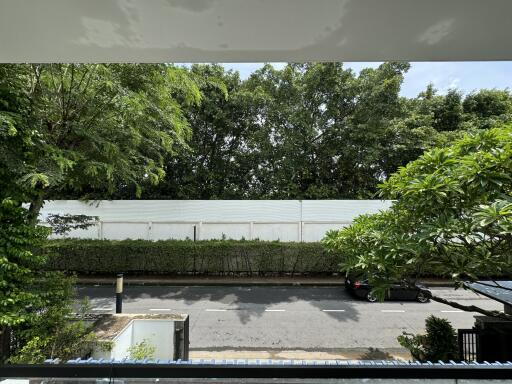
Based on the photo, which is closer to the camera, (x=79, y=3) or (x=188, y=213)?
(x=79, y=3)

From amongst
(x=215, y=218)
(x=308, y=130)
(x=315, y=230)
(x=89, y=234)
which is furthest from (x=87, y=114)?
(x=308, y=130)

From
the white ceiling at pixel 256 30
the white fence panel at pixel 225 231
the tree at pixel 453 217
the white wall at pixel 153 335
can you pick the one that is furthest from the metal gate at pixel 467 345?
the white fence panel at pixel 225 231

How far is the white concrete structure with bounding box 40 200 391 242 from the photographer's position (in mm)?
14523

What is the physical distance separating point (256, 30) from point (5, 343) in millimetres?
5907

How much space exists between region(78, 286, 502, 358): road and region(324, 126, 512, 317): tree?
12.2 feet

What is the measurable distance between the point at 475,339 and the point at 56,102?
8.87 m

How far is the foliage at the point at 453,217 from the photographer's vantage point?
3.28m

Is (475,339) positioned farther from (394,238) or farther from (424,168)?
(424,168)

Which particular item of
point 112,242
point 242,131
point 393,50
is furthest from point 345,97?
point 393,50

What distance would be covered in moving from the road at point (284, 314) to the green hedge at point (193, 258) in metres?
1.49

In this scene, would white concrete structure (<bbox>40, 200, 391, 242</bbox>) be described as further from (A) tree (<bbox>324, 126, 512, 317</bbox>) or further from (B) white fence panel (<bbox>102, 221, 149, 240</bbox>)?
(A) tree (<bbox>324, 126, 512, 317</bbox>)

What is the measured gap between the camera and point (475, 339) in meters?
5.18

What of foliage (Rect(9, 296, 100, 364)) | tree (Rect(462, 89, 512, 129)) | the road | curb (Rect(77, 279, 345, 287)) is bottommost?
the road

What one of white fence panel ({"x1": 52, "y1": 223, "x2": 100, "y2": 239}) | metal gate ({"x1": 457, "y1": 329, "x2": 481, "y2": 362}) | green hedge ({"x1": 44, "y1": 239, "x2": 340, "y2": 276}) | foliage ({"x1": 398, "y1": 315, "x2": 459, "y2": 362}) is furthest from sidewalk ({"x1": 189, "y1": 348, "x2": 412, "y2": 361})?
white fence panel ({"x1": 52, "y1": 223, "x2": 100, "y2": 239})
